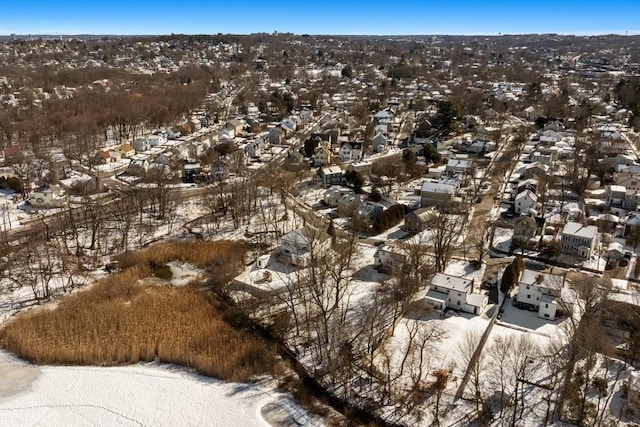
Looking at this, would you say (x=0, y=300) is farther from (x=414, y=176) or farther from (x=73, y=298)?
(x=414, y=176)

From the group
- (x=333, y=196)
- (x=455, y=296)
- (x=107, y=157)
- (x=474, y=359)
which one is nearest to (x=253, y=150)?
(x=107, y=157)

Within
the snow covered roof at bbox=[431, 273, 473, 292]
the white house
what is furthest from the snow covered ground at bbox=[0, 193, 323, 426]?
the white house

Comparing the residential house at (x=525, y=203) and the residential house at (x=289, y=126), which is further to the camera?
the residential house at (x=289, y=126)

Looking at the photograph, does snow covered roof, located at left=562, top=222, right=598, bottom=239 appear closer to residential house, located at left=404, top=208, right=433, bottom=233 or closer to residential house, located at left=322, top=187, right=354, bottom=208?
residential house, located at left=404, top=208, right=433, bottom=233

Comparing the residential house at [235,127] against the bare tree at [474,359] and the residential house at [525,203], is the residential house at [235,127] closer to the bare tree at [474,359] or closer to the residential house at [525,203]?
the residential house at [525,203]

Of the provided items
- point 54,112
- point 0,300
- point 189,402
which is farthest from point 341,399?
point 54,112

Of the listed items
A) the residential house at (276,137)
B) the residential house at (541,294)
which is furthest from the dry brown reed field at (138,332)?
the residential house at (276,137)
